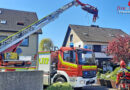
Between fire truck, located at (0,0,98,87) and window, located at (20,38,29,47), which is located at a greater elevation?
window, located at (20,38,29,47)

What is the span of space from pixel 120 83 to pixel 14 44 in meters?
7.36

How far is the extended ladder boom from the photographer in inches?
390

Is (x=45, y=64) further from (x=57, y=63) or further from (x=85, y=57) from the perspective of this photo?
(x=85, y=57)

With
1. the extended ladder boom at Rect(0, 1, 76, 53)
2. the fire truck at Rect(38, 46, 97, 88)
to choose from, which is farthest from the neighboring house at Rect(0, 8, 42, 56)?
the fire truck at Rect(38, 46, 97, 88)

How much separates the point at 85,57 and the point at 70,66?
3.35 feet

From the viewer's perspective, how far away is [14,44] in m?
10.5

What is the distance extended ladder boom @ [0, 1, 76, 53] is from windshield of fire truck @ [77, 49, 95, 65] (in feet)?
13.4

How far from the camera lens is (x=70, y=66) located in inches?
358

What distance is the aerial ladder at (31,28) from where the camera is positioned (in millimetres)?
9984

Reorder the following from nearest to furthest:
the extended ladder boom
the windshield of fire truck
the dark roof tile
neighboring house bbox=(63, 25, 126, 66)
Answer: the windshield of fire truck, the extended ladder boom, the dark roof tile, neighboring house bbox=(63, 25, 126, 66)

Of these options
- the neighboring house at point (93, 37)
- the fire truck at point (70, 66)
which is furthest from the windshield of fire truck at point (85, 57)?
the neighboring house at point (93, 37)

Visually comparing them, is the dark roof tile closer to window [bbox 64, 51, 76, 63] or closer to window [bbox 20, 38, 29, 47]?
window [bbox 20, 38, 29, 47]

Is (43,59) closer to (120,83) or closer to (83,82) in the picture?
(83,82)

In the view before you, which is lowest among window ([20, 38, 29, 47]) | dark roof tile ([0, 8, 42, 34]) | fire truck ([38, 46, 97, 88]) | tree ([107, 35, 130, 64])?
fire truck ([38, 46, 97, 88])
